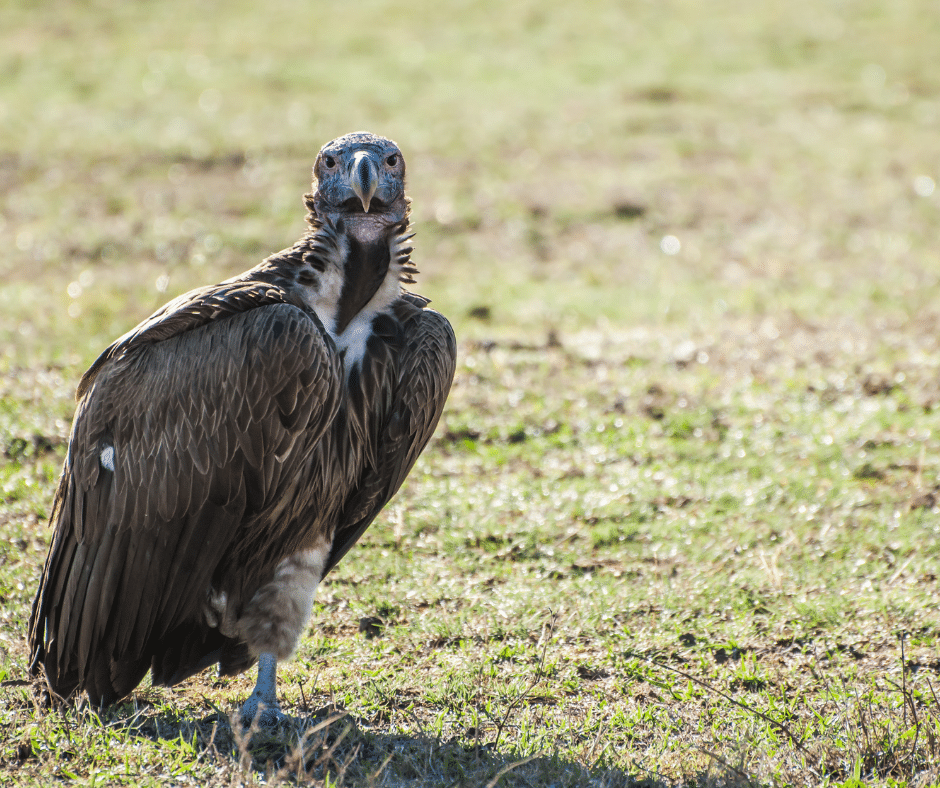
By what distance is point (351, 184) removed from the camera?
3707 millimetres

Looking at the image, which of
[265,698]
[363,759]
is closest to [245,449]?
[265,698]

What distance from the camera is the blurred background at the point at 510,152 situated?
8117 millimetres

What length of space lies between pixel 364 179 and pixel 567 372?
3378 millimetres

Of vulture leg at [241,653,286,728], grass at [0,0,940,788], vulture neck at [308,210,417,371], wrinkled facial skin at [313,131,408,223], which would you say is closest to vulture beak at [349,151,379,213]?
wrinkled facial skin at [313,131,408,223]

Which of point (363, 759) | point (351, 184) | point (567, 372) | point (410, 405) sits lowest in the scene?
point (363, 759)

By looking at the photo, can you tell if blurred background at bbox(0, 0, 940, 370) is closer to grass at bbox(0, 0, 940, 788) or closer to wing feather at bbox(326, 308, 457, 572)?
grass at bbox(0, 0, 940, 788)

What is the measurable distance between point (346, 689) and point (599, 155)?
26.4 feet

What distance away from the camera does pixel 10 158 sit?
10266 mm

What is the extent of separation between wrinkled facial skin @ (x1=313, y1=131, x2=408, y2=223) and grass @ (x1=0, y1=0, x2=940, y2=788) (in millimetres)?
1674

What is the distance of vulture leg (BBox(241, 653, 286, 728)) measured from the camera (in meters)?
3.72

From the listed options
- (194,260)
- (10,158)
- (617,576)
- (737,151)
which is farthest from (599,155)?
(617,576)

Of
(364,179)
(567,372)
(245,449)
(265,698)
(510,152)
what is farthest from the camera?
(510,152)

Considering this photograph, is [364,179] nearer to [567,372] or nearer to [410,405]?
[410,405]

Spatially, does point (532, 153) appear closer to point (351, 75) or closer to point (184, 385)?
point (351, 75)
